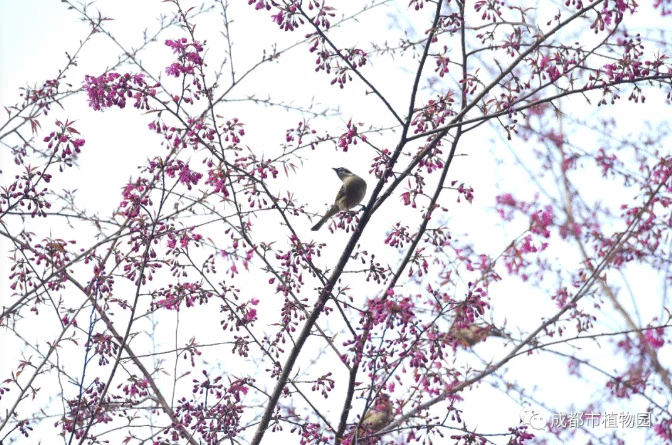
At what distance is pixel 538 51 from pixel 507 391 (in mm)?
3499

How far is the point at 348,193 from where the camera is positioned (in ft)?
18.9

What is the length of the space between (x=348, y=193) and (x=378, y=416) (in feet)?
6.47

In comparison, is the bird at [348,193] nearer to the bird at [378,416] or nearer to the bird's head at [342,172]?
the bird's head at [342,172]

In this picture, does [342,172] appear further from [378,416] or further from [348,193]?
[378,416]

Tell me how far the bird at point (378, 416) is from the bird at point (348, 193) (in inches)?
58.5

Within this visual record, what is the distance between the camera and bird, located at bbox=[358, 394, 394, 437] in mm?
3809

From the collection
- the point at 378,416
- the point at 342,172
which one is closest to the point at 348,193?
the point at 342,172

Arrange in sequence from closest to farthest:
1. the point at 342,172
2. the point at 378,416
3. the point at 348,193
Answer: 1. the point at 378,416
2. the point at 348,193
3. the point at 342,172

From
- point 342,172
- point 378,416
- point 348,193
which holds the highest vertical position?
point 342,172

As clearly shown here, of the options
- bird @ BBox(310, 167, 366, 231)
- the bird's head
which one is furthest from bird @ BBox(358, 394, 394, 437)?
the bird's head

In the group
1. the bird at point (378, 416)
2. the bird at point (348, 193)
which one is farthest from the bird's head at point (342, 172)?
the bird at point (378, 416)

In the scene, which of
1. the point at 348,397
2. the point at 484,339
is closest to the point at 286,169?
the point at 348,397

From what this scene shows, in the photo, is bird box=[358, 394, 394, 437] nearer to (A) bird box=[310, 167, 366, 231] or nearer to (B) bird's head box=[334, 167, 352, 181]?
(A) bird box=[310, 167, 366, 231]

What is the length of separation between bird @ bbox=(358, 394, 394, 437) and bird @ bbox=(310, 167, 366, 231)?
4.88ft
